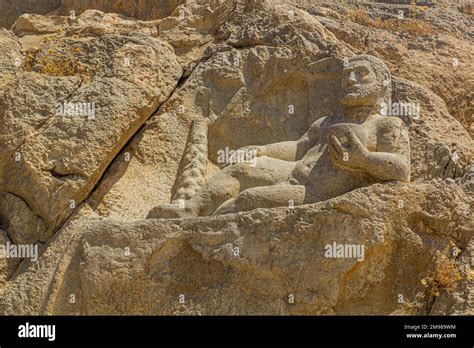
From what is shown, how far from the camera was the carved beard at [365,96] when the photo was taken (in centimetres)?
813

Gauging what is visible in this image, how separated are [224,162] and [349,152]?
143 cm

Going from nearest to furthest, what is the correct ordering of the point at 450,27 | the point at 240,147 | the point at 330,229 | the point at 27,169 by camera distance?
the point at 330,229, the point at 27,169, the point at 240,147, the point at 450,27

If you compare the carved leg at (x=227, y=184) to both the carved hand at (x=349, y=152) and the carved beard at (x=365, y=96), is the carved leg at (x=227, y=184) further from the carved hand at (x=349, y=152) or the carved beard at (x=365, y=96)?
the carved beard at (x=365, y=96)

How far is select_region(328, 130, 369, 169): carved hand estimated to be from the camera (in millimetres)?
7590

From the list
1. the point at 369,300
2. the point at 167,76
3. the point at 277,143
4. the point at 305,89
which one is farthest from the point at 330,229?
the point at 167,76

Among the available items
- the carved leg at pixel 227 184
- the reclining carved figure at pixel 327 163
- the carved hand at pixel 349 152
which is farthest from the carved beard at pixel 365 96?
the carved leg at pixel 227 184

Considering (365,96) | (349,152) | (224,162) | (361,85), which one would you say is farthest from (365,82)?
(224,162)

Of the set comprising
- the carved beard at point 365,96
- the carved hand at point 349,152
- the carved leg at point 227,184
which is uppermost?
the carved beard at point 365,96

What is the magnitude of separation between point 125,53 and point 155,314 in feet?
9.54

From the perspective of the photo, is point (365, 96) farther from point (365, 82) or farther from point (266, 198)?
point (266, 198)

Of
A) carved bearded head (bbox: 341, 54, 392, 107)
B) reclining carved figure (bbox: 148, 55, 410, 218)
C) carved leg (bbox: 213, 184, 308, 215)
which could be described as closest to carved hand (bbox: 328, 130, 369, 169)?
reclining carved figure (bbox: 148, 55, 410, 218)

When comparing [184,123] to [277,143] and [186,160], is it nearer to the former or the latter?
[186,160]

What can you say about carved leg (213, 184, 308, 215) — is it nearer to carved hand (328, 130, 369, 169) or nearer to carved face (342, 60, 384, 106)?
carved hand (328, 130, 369, 169)

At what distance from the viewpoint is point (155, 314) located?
7.28 m
